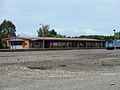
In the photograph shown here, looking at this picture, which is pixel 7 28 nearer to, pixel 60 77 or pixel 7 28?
pixel 7 28

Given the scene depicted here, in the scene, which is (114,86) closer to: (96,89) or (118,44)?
(96,89)

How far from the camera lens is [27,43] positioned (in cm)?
9038

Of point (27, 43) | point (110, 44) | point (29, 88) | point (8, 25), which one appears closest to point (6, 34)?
point (8, 25)

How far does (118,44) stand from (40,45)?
27690 millimetres

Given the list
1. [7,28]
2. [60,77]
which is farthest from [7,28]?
[60,77]

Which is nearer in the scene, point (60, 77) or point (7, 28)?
point (60, 77)

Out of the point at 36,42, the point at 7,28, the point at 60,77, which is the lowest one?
the point at 60,77

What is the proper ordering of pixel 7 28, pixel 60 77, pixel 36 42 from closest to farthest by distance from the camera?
pixel 60 77, pixel 36 42, pixel 7 28

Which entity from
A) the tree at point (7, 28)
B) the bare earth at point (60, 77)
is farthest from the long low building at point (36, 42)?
the bare earth at point (60, 77)

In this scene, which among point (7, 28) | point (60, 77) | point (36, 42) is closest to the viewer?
point (60, 77)

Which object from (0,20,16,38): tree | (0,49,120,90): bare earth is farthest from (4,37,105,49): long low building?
(0,49,120,90): bare earth

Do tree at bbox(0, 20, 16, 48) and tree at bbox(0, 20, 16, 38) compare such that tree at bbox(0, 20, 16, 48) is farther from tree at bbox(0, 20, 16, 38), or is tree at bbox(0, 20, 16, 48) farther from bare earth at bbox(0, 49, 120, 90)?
bare earth at bbox(0, 49, 120, 90)

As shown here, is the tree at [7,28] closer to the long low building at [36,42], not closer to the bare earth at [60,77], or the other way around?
the long low building at [36,42]

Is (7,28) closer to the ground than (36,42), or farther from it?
farther from it
